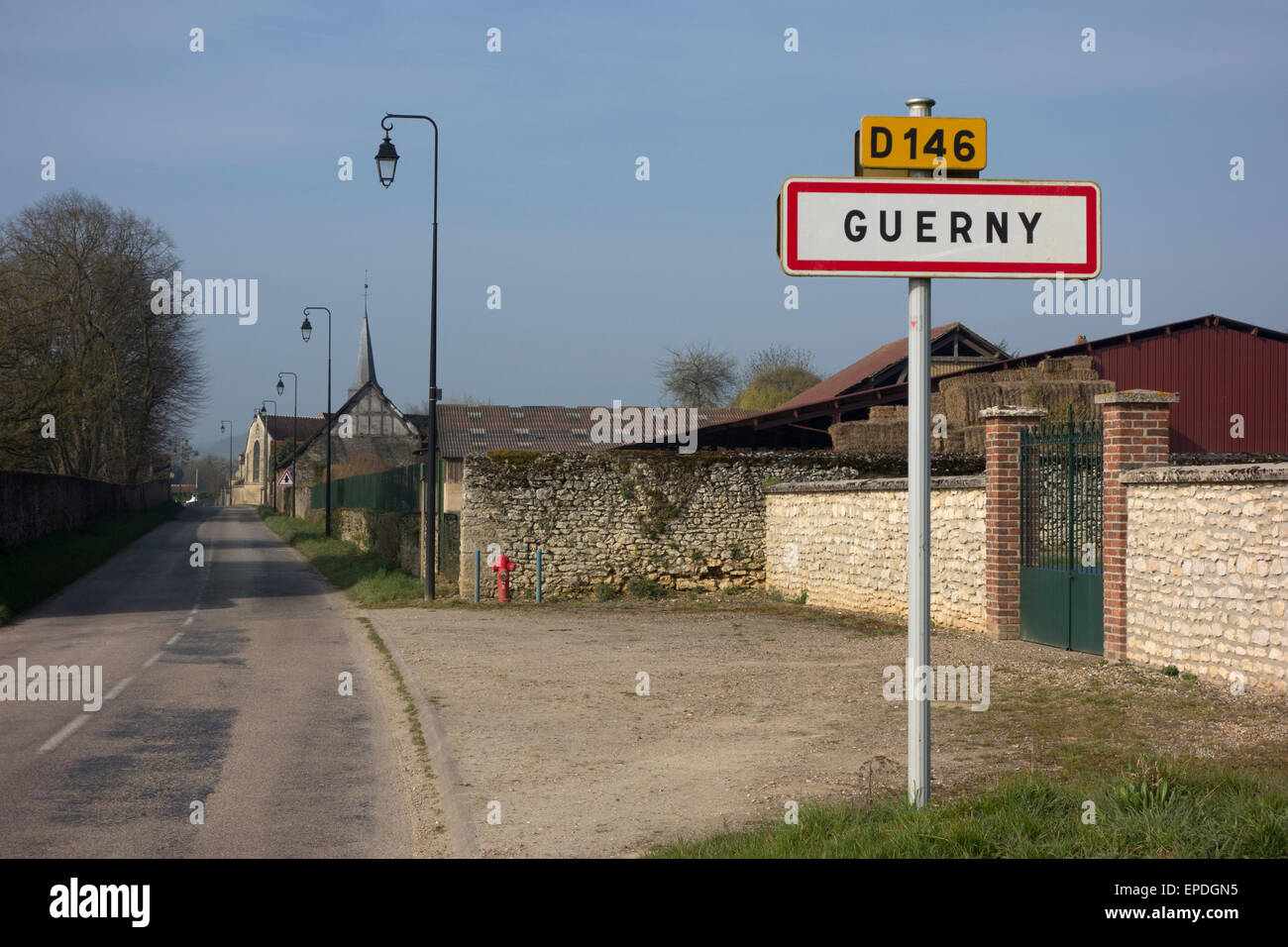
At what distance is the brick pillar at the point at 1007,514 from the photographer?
12.7m

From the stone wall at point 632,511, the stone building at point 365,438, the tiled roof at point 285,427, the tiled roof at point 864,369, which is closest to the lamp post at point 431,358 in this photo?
the stone wall at point 632,511

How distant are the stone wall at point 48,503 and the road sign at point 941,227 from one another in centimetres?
2554

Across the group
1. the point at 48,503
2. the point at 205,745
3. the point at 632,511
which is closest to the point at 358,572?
the point at 632,511

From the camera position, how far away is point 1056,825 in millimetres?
4770

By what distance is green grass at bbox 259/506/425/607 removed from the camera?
1989 centimetres

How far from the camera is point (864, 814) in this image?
5.20 m

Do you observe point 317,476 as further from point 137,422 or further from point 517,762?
point 517,762

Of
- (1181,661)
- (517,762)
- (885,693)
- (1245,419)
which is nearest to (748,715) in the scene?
→ (885,693)

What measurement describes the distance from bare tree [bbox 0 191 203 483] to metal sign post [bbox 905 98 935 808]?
2533 centimetres

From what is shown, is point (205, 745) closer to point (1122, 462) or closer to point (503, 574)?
point (1122, 462)

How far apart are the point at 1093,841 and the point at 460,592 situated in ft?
51.6

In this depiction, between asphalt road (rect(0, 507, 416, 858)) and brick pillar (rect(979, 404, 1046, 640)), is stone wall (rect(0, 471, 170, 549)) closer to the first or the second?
asphalt road (rect(0, 507, 416, 858))
